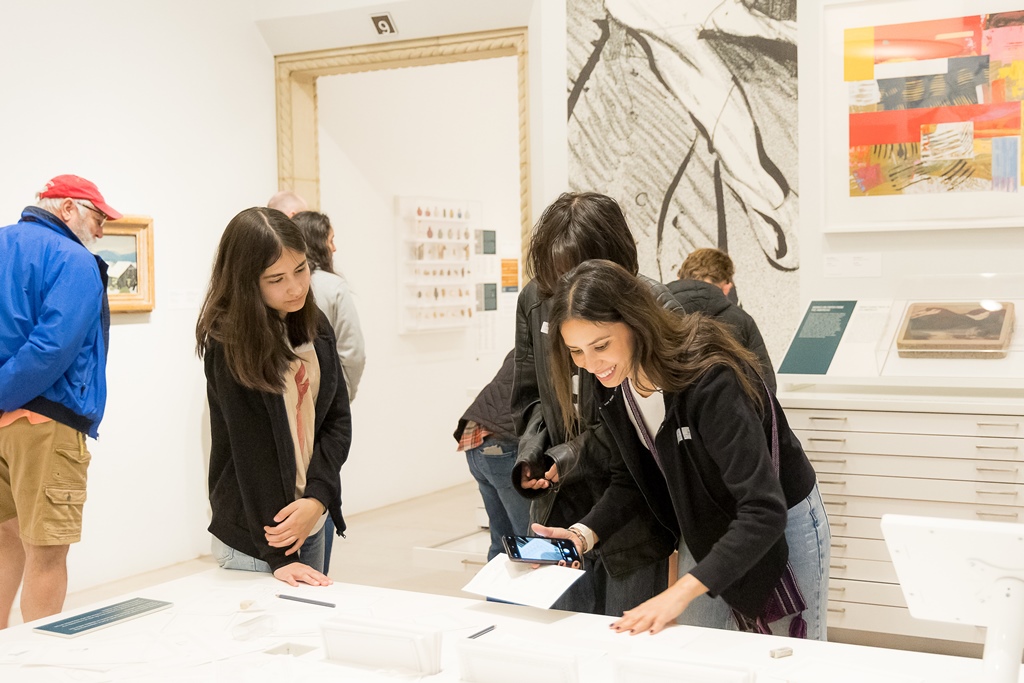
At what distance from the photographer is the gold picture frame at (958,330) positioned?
3.81 m

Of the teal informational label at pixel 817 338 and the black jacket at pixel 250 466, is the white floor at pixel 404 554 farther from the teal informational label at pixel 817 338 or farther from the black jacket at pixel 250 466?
the black jacket at pixel 250 466

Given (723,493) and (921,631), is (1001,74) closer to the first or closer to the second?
(921,631)

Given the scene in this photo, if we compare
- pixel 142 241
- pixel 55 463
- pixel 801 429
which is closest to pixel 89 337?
pixel 55 463

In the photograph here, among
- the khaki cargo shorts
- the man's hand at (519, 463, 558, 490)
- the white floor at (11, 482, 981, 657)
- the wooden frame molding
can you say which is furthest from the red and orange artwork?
the khaki cargo shorts

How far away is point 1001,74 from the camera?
412 centimetres

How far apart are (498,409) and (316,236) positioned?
144cm

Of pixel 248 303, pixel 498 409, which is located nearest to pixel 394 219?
pixel 498 409

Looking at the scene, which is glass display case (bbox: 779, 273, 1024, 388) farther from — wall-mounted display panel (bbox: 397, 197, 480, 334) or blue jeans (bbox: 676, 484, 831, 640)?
wall-mounted display panel (bbox: 397, 197, 480, 334)

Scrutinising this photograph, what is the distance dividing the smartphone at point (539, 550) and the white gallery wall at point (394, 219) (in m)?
4.30

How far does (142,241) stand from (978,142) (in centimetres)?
377

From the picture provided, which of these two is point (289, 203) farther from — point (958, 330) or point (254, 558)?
point (958, 330)

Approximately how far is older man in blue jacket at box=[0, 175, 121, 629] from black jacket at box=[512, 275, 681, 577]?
1493 millimetres

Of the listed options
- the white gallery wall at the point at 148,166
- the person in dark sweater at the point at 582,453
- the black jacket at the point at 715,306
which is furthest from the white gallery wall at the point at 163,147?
the person in dark sweater at the point at 582,453

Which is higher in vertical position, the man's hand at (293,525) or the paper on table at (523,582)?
the man's hand at (293,525)
